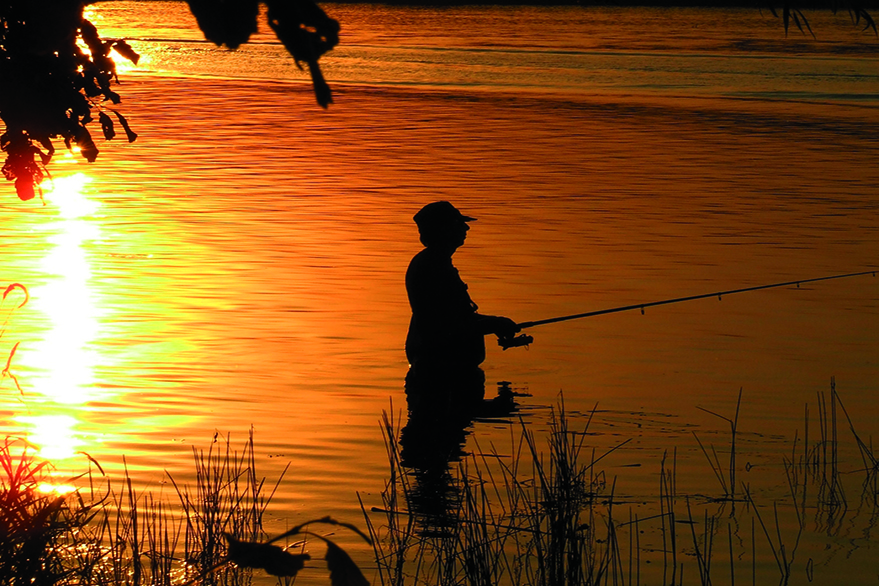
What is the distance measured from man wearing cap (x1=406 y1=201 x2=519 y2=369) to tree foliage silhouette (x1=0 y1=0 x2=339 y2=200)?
355cm

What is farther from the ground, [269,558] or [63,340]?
[269,558]

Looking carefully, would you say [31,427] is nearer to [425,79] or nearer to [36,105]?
[36,105]

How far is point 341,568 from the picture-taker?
7.38 ft

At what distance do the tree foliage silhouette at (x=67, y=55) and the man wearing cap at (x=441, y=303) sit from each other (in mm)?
3546

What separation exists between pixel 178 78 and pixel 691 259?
35.9m

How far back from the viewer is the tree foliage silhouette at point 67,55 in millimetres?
2182

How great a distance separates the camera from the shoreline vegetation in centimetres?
559

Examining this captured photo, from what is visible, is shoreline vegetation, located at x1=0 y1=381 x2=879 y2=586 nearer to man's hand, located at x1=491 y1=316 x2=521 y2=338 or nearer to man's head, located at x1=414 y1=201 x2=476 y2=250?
man's hand, located at x1=491 y1=316 x2=521 y2=338

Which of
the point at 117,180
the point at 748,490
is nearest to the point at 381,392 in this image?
the point at 748,490

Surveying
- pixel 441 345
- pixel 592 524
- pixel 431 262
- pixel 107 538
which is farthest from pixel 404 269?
pixel 107 538

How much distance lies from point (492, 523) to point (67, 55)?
13.5 ft

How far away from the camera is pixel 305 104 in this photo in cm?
4138

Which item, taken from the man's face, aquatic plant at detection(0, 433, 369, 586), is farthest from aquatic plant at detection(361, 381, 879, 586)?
the man's face

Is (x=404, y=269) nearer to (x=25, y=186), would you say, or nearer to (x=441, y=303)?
(x=441, y=303)
